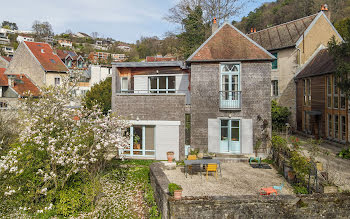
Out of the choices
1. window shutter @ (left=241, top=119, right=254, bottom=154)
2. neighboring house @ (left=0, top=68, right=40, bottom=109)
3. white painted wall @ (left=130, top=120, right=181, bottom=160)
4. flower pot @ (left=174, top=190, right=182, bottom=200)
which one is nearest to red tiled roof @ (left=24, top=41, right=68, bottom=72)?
neighboring house @ (left=0, top=68, right=40, bottom=109)

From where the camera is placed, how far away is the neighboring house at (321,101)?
1961 centimetres

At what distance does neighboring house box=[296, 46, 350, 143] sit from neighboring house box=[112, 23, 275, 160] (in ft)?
23.7

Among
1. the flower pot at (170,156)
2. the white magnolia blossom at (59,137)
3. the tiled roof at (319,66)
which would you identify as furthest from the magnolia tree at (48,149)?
the tiled roof at (319,66)

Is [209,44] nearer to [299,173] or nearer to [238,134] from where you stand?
[238,134]

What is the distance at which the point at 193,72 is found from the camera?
16.5 metres

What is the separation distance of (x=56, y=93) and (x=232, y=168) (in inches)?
374

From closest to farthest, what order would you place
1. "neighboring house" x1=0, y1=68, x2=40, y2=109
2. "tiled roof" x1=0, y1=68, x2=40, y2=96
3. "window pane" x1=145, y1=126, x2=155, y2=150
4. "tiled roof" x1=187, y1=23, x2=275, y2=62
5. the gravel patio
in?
the gravel patio
"tiled roof" x1=187, y1=23, x2=275, y2=62
"window pane" x1=145, y1=126, x2=155, y2=150
"neighboring house" x1=0, y1=68, x2=40, y2=109
"tiled roof" x1=0, y1=68, x2=40, y2=96

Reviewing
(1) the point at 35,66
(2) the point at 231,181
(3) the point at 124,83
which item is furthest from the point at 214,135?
(1) the point at 35,66

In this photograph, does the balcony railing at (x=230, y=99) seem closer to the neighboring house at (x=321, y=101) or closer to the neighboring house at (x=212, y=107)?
the neighboring house at (x=212, y=107)

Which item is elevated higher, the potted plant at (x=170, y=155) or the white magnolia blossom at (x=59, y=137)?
the white magnolia blossom at (x=59, y=137)

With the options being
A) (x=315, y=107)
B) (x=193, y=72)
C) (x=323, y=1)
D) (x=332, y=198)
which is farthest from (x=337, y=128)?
(x=323, y=1)

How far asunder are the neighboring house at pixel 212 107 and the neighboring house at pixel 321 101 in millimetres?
7232

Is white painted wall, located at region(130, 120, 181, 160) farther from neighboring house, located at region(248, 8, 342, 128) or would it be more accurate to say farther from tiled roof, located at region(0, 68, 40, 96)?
tiled roof, located at region(0, 68, 40, 96)

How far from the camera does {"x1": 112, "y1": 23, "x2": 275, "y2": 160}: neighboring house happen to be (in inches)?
634
